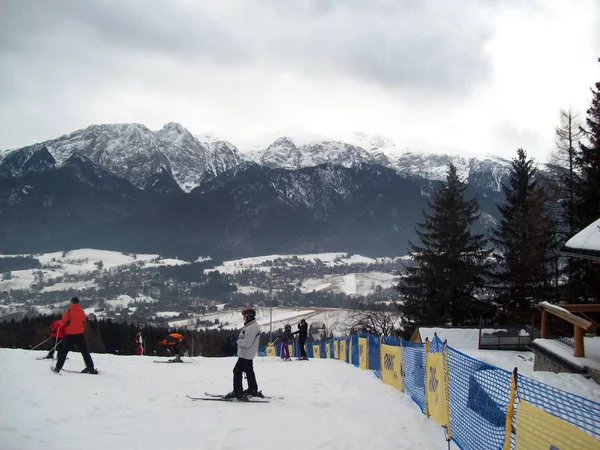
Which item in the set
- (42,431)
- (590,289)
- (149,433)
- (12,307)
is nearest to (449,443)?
(149,433)

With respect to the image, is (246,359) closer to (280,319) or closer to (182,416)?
(182,416)

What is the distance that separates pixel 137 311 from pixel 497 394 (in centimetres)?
17297

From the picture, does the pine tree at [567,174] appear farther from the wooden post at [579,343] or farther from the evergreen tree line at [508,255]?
the wooden post at [579,343]

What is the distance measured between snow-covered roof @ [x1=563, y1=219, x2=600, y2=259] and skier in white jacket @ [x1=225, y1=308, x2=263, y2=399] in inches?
296

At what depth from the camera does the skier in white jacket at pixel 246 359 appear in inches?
375

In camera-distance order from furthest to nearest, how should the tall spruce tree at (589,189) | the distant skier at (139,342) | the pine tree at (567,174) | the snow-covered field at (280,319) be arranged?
the snow-covered field at (280,319) < the distant skier at (139,342) < the pine tree at (567,174) < the tall spruce tree at (589,189)

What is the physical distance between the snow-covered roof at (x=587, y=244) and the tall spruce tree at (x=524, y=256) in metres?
15.9

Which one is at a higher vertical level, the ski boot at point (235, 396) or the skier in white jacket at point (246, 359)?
the skier in white jacket at point (246, 359)

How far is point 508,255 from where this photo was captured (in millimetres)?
33188

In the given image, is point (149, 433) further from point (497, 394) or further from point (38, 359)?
point (38, 359)

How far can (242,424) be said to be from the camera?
25.0ft

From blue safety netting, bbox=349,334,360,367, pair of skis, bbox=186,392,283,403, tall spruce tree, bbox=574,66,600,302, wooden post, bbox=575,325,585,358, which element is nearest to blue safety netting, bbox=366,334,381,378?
blue safety netting, bbox=349,334,360,367

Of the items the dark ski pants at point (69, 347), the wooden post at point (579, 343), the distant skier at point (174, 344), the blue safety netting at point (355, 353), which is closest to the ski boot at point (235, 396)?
the dark ski pants at point (69, 347)

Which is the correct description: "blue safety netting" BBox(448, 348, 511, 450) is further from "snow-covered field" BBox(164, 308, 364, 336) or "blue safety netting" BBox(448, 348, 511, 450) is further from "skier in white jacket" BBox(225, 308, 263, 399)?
"snow-covered field" BBox(164, 308, 364, 336)
